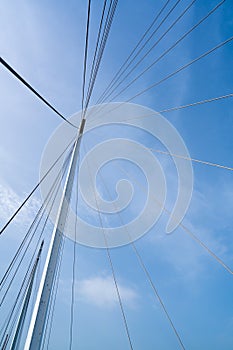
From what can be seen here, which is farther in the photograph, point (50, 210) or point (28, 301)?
point (28, 301)

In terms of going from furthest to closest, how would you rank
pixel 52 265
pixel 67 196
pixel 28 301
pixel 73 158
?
pixel 28 301, pixel 73 158, pixel 67 196, pixel 52 265

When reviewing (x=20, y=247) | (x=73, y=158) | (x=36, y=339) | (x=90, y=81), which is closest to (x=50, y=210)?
(x=20, y=247)

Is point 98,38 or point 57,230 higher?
point 98,38

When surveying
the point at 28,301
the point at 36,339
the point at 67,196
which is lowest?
the point at 36,339

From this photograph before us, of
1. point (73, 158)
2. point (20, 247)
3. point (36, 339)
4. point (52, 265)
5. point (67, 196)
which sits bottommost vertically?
point (36, 339)

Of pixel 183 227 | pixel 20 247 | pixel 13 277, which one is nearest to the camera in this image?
pixel 183 227

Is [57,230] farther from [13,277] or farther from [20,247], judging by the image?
[13,277]

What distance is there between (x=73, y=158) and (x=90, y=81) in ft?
13.2

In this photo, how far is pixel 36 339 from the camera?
3.77m

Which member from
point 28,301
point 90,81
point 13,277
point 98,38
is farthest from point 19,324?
point 98,38

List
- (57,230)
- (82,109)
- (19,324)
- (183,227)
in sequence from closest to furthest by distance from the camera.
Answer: (57,230) < (183,227) < (82,109) < (19,324)

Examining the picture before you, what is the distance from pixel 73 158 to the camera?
23.0 ft

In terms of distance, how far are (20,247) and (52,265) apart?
212 inches

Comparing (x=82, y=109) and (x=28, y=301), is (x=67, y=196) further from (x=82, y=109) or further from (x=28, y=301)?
(x=28, y=301)
